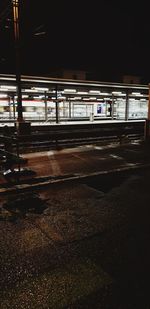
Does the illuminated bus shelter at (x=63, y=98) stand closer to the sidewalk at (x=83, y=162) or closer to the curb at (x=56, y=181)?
the sidewalk at (x=83, y=162)

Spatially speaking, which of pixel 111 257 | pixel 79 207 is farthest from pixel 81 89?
pixel 111 257

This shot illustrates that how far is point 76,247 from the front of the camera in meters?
3.81

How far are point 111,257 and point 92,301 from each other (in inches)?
35.9

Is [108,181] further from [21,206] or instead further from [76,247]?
[76,247]

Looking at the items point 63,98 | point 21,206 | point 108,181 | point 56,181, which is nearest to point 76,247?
point 21,206

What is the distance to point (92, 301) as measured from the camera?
8.80ft

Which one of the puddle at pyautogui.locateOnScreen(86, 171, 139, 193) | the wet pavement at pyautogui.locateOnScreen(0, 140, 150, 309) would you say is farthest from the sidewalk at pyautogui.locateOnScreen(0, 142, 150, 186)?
the wet pavement at pyautogui.locateOnScreen(0, 140, 150, 309)

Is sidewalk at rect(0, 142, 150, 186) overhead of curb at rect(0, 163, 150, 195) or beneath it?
overhead

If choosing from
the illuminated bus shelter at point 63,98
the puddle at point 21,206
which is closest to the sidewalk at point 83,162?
the puddle at point 21,206

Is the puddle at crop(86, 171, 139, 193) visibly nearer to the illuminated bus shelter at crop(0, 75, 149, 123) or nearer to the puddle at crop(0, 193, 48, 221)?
the puddle at crop(0, 193, 48, 221)

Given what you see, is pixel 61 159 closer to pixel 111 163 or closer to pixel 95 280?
pixel 111 163

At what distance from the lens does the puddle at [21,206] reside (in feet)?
16.4

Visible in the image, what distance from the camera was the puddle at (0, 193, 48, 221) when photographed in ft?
16.4

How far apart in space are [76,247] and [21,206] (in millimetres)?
2054
